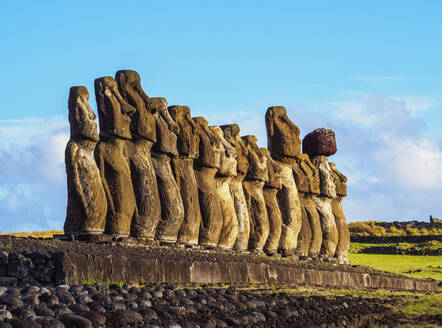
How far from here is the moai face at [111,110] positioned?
37.0 ft

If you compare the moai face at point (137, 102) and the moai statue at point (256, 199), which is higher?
the moai face at point (137, 102)

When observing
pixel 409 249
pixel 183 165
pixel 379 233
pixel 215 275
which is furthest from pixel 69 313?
pixel 379 233

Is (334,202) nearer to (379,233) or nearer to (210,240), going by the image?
(210,240)

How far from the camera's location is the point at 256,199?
15.4m

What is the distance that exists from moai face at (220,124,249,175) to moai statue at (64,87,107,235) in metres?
4.46

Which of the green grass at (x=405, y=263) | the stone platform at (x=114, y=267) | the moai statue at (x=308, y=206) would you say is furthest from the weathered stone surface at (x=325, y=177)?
the stone platform at (x=114, y=267)

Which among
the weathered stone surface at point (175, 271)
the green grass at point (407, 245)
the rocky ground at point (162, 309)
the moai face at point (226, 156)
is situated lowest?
the rocky ground at point (162, 309)

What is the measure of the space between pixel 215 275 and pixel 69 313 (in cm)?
440

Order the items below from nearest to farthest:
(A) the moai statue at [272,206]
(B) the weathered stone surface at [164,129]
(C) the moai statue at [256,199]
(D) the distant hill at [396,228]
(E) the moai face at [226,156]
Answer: (B) the weathered stone surface at [164,129] < (E) the moai face at [226,156] < (C) the moai statue at [256,199] < (A) the moai statue at [272,206] < (D) the distant hill at [396,228]

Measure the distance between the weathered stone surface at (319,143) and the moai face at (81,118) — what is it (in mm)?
10079

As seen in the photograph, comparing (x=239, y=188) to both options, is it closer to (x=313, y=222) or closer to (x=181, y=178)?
(x=181, y=178)

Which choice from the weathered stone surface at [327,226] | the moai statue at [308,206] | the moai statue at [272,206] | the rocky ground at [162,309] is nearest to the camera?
the rocky ground at [162,309]

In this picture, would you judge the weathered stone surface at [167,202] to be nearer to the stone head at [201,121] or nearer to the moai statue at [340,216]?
the stone head at [201,121]

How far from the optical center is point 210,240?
520 inches
